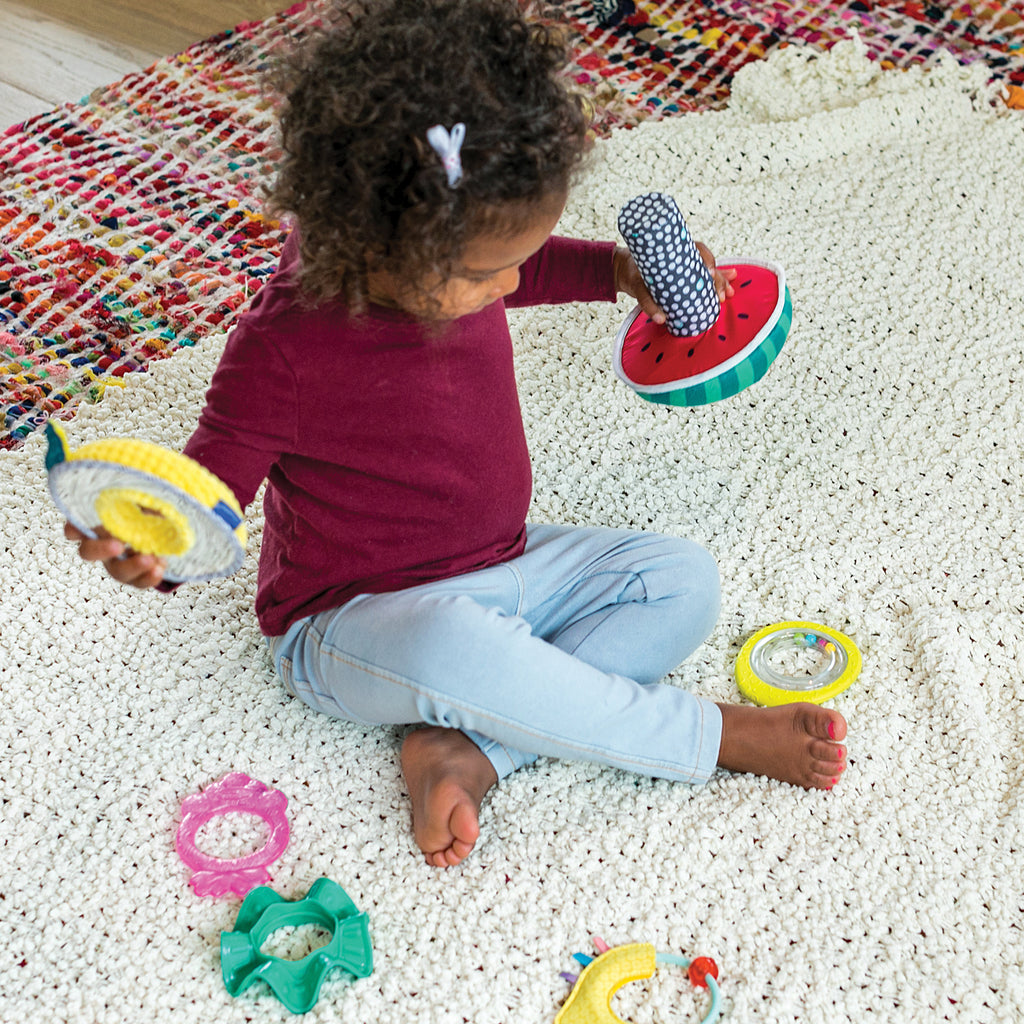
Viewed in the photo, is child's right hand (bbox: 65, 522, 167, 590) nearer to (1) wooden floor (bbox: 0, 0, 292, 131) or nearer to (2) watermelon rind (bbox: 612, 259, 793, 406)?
(2) watermelon rind (bbox: 612, 259, 793, 406)

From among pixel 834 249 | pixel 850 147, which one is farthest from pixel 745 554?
pixel 850 147

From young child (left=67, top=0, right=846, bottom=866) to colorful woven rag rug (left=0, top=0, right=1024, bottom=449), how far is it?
17.8 inches

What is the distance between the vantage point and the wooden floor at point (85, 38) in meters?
1.63

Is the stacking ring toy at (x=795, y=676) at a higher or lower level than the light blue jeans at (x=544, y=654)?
lower

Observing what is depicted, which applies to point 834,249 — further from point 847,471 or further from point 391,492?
point 391,492

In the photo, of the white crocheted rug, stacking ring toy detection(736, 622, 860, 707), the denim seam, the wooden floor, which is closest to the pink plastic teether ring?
the white crocheted rug

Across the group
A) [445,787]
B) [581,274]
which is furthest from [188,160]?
[445,787]

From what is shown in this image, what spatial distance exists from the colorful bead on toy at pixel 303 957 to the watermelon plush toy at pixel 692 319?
44 cm

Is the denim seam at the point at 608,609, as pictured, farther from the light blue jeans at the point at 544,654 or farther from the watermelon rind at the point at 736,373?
the watermelon rind at the point at 736,373

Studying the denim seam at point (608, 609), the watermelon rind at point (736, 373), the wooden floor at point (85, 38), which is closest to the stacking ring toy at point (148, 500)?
the denim seam at point (608, 609)

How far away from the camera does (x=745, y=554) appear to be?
967 mm

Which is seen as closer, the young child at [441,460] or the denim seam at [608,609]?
the young child at [441,460]

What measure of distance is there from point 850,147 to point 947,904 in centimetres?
95

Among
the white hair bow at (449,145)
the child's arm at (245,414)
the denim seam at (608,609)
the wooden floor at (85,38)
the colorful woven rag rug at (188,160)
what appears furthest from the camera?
the wooden floor at (85,38)
